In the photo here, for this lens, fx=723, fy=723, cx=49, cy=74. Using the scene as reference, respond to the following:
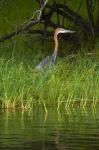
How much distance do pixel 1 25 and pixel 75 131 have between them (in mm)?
16874

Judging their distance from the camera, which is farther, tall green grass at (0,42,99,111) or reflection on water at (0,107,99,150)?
tall green grass at (0,42,99,111)

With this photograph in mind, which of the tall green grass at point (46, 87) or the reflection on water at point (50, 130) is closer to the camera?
the reflection on water at point (50, 130)

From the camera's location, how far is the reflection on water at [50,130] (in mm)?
8438

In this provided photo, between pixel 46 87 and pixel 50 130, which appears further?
pixel 46 87

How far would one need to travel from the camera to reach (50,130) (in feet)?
31.4

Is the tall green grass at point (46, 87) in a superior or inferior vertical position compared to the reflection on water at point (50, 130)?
superior

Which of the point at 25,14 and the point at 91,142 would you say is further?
the point at 25,14

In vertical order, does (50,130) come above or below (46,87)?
below

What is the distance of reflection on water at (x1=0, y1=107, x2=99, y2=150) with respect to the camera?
844cm

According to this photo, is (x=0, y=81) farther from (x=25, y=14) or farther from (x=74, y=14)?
(x=25, y=14)

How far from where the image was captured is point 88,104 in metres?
12.7

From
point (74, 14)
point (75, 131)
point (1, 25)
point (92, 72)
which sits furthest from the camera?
point (1, 25)

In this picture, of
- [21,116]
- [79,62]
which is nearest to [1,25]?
[79,62]

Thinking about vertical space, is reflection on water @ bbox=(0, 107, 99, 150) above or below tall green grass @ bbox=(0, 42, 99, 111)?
below
